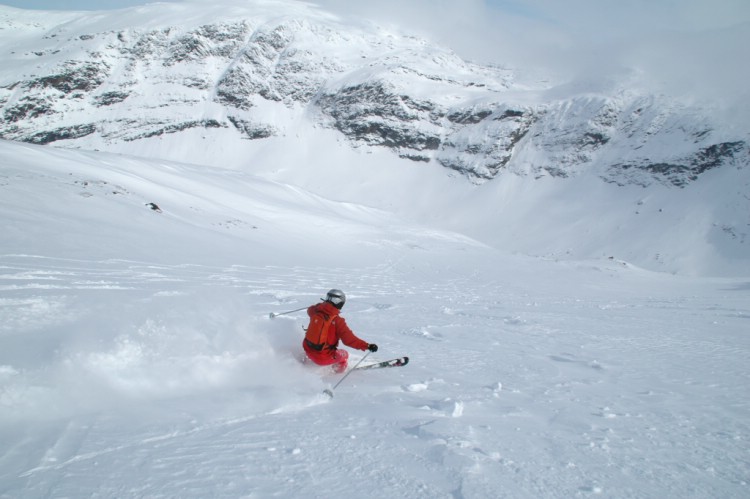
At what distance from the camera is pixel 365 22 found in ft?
483

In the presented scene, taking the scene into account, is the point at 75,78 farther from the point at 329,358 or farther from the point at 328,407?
the point at 328,407

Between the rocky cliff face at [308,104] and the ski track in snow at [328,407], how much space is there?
256ft

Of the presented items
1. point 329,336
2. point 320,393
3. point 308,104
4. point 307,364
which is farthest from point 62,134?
point 320,393

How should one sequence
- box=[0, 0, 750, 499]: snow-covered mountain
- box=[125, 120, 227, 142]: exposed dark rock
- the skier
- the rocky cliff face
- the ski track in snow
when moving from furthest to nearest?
box=[125, 120, 227, 142]: exposed dark rock < the rocky cliff face < the skier < box=[0, 0, 750, 499]: snow-covered mountain < the ski track in snow

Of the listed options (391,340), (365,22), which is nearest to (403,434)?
(391,340)

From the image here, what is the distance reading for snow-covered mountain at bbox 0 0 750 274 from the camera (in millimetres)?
65438

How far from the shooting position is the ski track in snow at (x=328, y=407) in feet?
10.2

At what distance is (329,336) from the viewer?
572cm

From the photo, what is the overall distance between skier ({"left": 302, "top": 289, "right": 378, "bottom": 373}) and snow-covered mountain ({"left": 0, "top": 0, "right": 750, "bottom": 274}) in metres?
59.3

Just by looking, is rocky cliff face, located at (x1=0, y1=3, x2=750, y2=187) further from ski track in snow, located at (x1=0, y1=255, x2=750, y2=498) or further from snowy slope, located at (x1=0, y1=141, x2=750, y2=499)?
ski track in snow, located at (x1=0, y1=255, x2=750, y2=498)

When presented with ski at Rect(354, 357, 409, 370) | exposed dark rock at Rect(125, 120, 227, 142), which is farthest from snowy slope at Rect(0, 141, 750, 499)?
exposed dark rock at Rect(125, 120, 227, 142)

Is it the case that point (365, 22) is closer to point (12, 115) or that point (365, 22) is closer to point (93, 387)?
point (12, 115)

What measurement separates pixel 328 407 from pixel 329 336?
128 centimetres

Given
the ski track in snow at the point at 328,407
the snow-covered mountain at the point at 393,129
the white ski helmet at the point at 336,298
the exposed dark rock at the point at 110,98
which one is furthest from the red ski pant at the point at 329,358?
the exposed dark rock at the point at 110,98
